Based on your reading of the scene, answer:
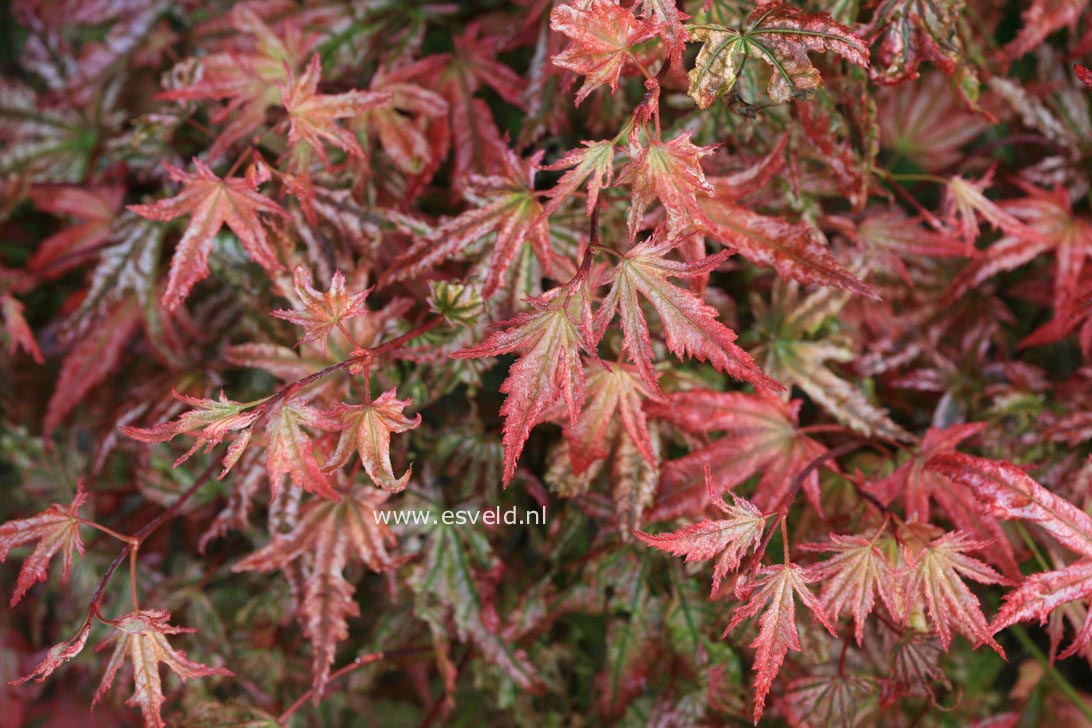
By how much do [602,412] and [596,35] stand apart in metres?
0.39

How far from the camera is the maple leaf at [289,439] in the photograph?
0.72m

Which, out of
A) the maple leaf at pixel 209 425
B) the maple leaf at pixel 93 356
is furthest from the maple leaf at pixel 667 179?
the maple leaf at pixel 93 356

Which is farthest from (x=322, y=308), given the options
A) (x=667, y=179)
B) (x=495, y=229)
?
(x=667, y=179)

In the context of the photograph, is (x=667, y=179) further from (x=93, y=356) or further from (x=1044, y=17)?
(x=93, y=356)

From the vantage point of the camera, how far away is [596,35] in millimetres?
662

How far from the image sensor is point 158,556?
1349mm

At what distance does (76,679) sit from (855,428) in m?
1.50

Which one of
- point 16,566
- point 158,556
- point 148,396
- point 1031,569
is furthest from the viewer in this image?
point 16,566

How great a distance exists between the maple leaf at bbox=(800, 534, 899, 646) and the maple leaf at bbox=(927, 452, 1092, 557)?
0.40 feet

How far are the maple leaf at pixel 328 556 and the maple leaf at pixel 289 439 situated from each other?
0.61 ft

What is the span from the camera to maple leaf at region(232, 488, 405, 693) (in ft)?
3.02

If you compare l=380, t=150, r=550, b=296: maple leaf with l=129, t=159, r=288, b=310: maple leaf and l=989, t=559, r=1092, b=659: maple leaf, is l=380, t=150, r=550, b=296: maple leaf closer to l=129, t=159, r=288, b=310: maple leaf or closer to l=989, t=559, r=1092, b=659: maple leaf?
l=129, t=159, r=288, b=310: maple leaf

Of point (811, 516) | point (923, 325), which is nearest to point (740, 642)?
point (811, 516)

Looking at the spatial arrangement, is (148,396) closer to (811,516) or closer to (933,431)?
(811,516)
